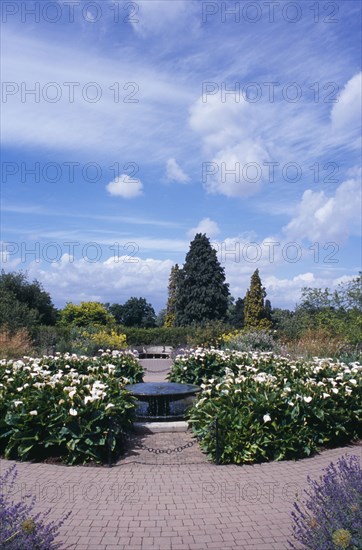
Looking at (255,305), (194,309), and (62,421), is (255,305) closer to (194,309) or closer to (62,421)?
(194,309)

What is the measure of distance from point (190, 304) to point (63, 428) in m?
32.5

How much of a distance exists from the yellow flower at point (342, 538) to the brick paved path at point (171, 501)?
1020mm

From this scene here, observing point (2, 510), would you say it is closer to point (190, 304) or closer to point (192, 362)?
point (192, 362)

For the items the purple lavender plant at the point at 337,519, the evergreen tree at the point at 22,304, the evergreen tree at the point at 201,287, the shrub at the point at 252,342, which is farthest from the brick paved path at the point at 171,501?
the evergreen tree at the point at 201,287

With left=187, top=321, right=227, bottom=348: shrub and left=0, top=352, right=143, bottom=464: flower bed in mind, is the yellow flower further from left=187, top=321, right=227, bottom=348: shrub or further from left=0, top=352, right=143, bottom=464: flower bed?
left=187, top=321, right=227, bottom=348: shrub

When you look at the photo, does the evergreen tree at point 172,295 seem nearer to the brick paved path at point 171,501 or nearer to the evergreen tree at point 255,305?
the evergreen tree at point 255,305

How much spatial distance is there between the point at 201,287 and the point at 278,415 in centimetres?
3186

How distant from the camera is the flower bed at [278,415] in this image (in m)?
6.66

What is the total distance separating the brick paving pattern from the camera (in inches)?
168

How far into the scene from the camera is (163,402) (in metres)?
9.36

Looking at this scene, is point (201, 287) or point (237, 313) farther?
point (237, 313)

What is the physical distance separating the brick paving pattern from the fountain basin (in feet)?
6.45

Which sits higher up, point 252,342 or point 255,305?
point 255,305

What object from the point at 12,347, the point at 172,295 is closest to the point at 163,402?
the point at 12,347
